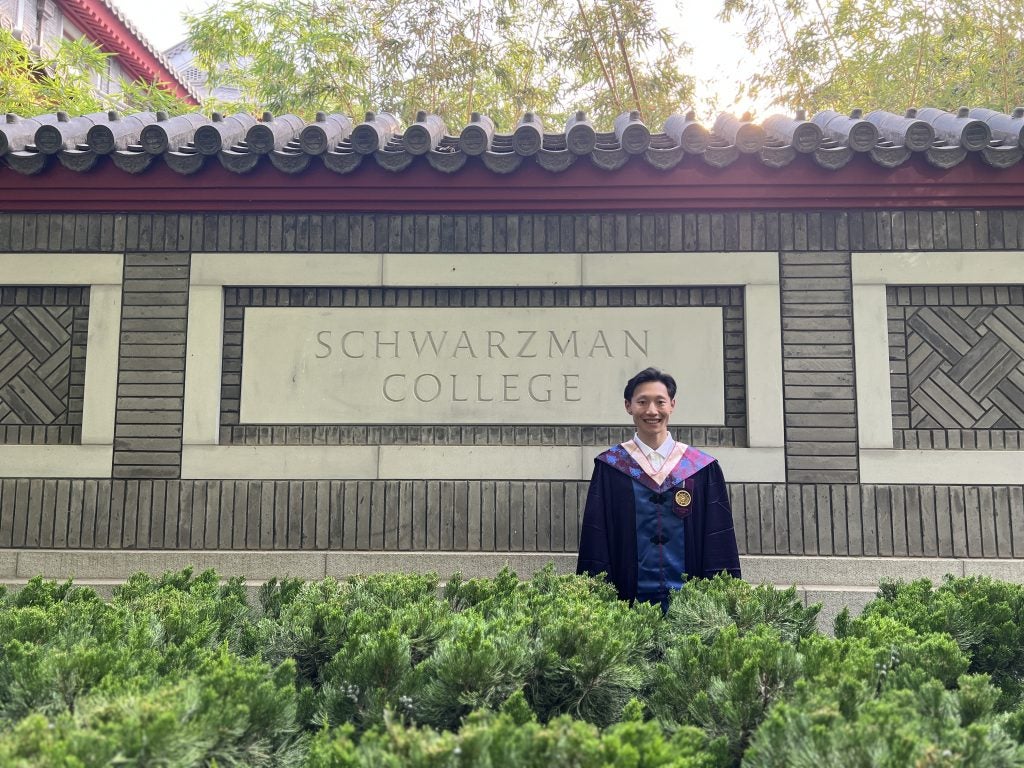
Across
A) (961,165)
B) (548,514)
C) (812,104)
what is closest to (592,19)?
(812,104)

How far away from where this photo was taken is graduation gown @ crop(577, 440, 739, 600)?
4.40m

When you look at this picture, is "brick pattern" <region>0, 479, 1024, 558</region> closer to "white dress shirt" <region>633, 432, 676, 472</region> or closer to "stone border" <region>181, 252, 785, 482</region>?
"stone border" <region>181, 252, 785, 482</region>

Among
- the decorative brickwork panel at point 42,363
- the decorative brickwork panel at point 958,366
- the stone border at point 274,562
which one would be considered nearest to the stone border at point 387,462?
the stone border at point 274,562

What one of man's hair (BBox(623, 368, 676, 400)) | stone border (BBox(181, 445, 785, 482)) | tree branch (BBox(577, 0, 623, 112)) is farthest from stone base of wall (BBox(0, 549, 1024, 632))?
tree branch (BBox(577, 0, 623, 112))

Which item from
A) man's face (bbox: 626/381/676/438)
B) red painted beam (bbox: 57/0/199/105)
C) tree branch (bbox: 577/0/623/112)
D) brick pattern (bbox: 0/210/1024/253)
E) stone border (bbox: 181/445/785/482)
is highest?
red painted beam (bbox: 57/0/199/105)

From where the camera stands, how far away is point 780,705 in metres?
2.02

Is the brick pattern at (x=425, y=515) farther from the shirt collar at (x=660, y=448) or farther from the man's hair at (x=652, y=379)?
the man's hair at (x=652, y=379)

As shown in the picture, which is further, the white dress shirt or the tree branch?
the tree branch

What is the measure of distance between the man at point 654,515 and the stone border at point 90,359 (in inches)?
119

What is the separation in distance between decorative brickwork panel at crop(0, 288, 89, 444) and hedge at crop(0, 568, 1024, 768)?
2.17 meters

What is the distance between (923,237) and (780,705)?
13.9ft

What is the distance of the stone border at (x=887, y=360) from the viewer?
5.29m

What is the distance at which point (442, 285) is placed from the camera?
553cm

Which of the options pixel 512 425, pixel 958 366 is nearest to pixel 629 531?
pixel 512 425
